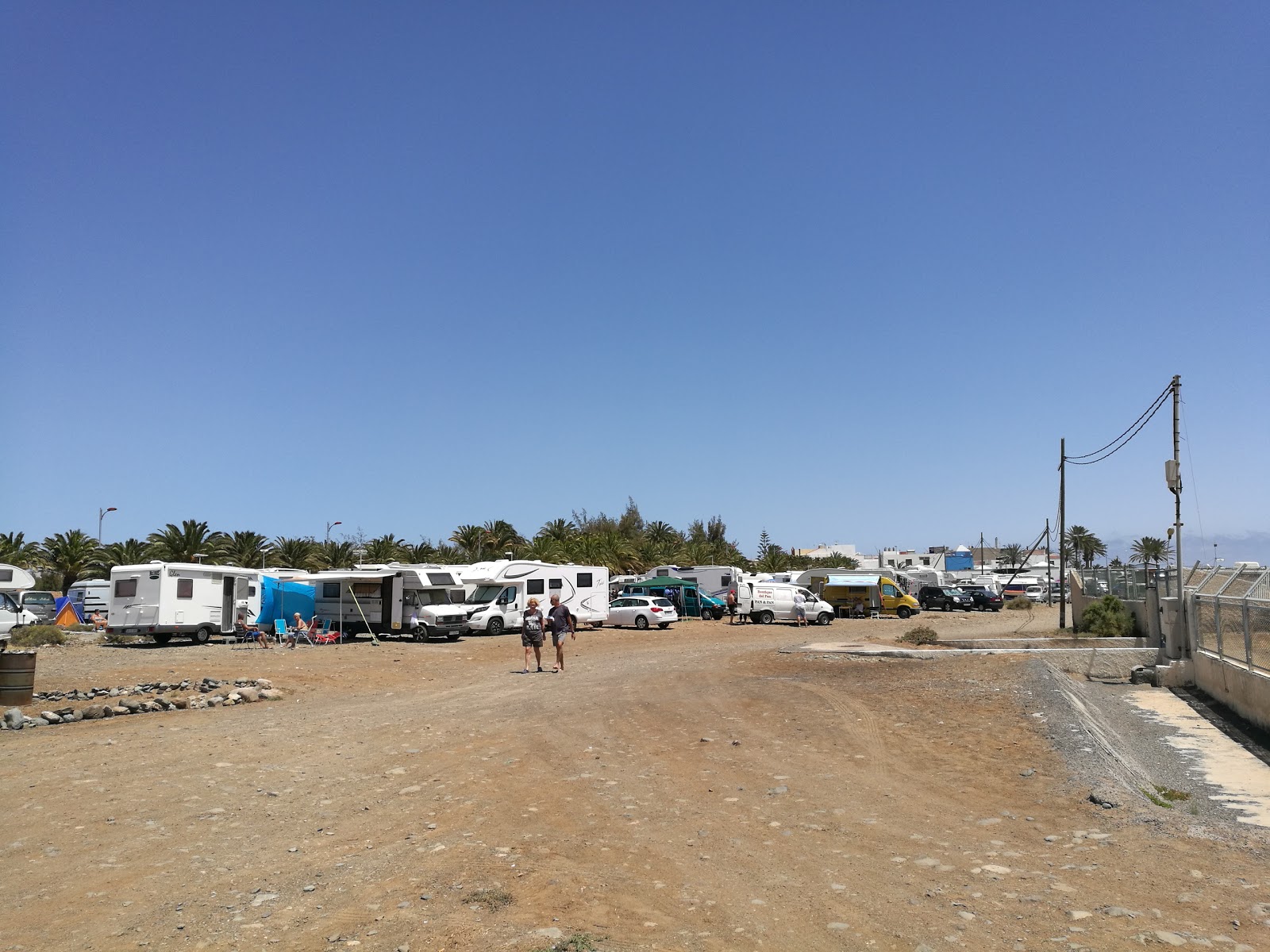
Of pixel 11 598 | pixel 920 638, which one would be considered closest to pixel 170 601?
pixel 11 598

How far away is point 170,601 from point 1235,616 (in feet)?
92.3

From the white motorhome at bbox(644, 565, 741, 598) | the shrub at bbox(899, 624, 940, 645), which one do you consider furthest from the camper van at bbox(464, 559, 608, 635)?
the shrub at bbox(899, 624, 940, 645)

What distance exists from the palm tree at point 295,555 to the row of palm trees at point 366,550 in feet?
0.19

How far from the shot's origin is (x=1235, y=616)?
14977 millimetres

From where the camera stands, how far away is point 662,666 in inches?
889

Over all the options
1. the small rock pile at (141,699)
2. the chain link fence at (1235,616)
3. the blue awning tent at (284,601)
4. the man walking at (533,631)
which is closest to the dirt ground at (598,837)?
the small rock pile at (141,699)

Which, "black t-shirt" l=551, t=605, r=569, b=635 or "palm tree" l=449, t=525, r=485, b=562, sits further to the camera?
"palm tree" l=449, t=525, r=485, b=562

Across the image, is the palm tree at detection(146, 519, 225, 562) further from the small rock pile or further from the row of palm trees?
the small rock pile

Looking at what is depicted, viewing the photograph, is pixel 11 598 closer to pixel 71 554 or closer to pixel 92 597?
pixel 92 597

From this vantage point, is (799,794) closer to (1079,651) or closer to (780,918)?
(780,918)

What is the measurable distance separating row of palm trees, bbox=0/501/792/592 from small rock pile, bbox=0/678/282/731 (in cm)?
2665

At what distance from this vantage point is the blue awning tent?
115 ft

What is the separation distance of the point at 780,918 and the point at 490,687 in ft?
44.8

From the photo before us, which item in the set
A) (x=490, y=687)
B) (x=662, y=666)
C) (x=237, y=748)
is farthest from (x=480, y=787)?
(x=662, y=666)
